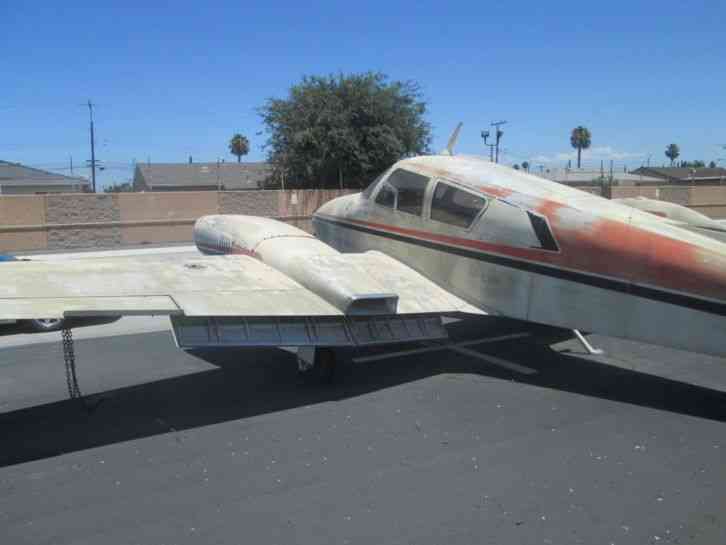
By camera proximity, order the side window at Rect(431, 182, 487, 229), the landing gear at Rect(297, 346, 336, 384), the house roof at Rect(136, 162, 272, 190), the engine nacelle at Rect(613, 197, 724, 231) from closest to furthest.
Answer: the landing gear at Rect(297, 346, 336, 384), the side window at Rect(431, 182, 487, 229), the engine nacelle at Rect(613, 197, 724, 231), the house roof at Rect(136, 162, 272, 190)

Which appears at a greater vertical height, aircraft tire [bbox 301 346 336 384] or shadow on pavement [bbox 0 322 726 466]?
aircraft tire [bbox 301 346 336 384]

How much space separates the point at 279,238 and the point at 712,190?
39.3 m

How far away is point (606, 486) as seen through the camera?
495 centimetres

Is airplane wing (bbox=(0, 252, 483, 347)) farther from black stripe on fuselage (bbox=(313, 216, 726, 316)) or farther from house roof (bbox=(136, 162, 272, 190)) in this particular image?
house roof (bbox=(136, 162, 272, 190))

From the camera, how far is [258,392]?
7.51m

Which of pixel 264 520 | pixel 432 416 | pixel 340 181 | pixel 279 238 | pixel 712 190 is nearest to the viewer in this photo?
pixel 264 520

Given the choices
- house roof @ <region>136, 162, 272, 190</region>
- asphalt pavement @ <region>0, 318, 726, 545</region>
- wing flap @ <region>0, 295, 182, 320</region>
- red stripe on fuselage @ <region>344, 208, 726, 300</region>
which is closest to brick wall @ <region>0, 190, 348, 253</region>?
asphalt pavement @ <region>0, 318, 726, 545</region>

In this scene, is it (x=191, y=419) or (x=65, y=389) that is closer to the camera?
(x=191, y=419)

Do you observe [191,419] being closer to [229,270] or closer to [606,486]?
[229,270]

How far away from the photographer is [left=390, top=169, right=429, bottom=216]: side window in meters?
8.87

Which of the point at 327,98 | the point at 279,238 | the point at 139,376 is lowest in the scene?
the point at 139,376

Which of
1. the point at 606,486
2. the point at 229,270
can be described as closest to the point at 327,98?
the point at 229,270

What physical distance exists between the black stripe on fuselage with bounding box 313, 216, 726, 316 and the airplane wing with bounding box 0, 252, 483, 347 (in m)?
0.55

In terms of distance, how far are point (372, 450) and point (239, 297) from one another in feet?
7.72
